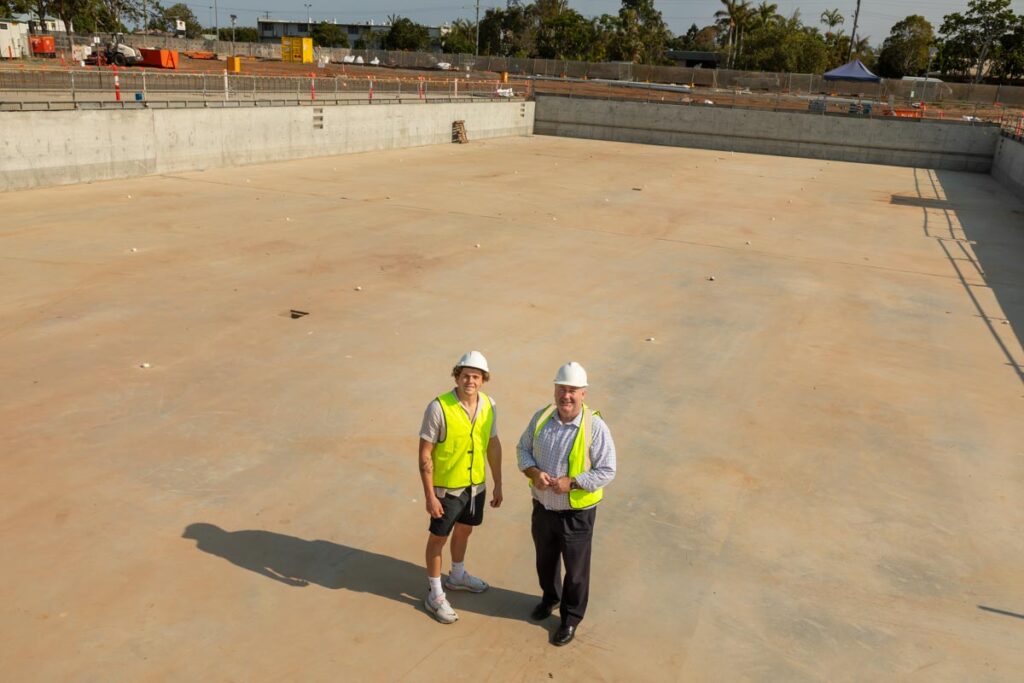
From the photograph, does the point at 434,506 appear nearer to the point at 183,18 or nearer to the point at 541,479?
the point at 541,479

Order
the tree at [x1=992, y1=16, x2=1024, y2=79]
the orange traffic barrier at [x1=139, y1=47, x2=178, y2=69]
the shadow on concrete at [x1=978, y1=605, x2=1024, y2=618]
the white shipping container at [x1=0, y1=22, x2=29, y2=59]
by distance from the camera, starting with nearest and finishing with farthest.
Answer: the shadow on concrete at [x1=978, y1=605, x2=1024, y2=618]
the white shipping container at [x1=0, y1=22, x2=29, y2=59]
the orange traffic barrier at [x1=139, y1=47, x2=178, y2=69]
the tree at [x1=992, y1=16, x2=1024, y2=79]

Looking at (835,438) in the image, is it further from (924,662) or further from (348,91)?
(348,91)

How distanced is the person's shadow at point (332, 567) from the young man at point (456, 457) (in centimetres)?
28

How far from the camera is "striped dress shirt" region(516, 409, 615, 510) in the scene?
458 centimetres

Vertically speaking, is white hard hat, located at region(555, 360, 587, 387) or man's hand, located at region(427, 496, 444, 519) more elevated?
white hard hat, located at region(555, 360, 587, 387)

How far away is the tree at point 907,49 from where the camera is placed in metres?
95.2

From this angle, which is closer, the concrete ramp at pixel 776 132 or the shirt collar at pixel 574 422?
the shirt collar at pixel 574 422

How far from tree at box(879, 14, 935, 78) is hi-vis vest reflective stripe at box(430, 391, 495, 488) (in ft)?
345

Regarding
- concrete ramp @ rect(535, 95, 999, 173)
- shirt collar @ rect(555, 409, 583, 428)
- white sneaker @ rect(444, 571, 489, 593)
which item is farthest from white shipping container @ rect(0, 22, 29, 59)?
Result: shirt collar @ rect(555, 409, 583, 428)

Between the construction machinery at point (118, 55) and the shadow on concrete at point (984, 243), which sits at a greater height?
the construction machinery at point (118, 55)

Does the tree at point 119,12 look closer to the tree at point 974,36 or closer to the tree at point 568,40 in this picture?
the tree at point 568,40

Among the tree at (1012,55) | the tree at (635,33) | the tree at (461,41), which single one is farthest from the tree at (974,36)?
the tree at (461,41)

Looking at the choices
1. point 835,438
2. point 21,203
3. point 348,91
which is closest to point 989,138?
point 348,91

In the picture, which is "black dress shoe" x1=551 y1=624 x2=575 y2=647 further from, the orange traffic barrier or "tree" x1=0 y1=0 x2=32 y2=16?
"tree" x1=0 y1=0 x2=32 y2=16
